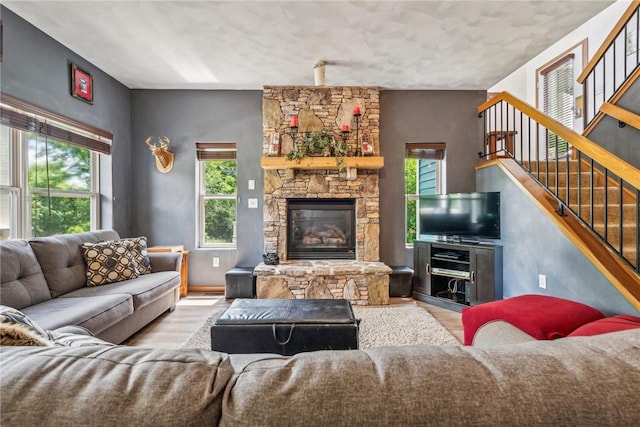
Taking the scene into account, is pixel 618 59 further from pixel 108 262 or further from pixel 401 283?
pixel 108 262

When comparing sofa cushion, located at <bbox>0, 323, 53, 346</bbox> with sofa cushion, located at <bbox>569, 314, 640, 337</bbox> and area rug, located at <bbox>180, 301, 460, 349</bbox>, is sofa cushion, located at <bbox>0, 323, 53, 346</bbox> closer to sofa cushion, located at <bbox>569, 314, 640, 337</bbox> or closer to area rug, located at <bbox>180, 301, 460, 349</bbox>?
area rug, located at <bbox>180, 301, 460, 349</bbox>

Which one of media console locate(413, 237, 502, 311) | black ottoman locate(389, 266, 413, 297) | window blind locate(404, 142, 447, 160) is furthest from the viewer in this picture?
window blind locate(404, 142, 447, 160)

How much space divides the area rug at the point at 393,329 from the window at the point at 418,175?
4.16 ft

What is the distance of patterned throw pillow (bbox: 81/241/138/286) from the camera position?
2648 millimetres

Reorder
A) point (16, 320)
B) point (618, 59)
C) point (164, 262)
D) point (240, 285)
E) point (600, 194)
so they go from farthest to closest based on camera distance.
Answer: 1. point (240, 285)
2. point (618, 59)
3. point (164, 262)
4. point (600, 194)
5. point (16, 320)

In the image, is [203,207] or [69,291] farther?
[203,207]

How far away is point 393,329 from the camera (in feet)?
9.07

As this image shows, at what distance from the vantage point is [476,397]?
0.51 m

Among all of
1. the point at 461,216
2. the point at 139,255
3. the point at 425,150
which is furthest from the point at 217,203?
the point at 461,216

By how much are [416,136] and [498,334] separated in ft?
9.85

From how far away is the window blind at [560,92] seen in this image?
4180 millimetres

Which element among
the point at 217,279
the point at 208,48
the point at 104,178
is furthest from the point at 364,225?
the point at 104,178

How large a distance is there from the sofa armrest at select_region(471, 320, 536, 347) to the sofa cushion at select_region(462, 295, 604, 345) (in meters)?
0.02

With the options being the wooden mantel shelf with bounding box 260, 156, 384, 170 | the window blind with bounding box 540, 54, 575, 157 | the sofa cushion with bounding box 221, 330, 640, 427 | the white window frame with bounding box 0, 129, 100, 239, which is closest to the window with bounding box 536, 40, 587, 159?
the window blind with bounding box 540, 54, 575, 157
